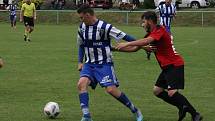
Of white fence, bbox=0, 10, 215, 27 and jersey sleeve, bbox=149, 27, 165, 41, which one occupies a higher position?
jersey sleeve, bbox=149, 27, 165, 41

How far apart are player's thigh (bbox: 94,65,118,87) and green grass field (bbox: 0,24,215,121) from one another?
0.78m

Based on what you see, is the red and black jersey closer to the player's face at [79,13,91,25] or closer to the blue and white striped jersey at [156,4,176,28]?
the player's face at [79,13,91,25]

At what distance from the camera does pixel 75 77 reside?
598 inches

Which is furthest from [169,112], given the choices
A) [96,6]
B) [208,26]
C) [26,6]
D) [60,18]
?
[96,6]

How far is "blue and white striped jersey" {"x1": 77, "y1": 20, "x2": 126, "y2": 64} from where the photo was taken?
9.31 metres

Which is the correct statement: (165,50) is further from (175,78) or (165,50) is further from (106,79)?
(106,79)

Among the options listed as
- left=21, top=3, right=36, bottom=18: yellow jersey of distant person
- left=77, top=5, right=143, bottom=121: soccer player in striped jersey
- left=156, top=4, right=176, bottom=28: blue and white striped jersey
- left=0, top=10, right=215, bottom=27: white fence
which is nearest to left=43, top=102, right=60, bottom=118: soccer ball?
left=77, top=5, right=143, bottom=121: soccer player in striped jersey

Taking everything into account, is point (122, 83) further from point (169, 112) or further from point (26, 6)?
point (26, 6)

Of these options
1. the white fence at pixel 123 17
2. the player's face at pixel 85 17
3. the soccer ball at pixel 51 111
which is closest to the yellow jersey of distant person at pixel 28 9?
the soccer ball at pixel 51 111

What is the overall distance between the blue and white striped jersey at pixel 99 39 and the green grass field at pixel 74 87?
105cm

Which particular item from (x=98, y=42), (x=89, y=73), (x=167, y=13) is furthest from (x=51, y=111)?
(x=167, y=13)

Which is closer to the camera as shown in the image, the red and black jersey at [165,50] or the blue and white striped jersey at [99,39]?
the red and black jersey at [165,50]

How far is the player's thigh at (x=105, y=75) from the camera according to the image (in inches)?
362

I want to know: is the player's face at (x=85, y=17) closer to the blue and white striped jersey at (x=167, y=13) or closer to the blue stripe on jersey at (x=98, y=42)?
the blue stripe on jersey at (x=98, y=42)
